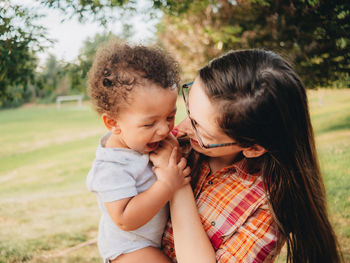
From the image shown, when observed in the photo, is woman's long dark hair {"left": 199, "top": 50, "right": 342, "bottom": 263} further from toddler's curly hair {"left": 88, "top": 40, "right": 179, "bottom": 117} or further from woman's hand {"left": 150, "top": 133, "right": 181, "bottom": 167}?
woman's hand {"left": 150, "top": 133, "right": 181, "bottom": 167}

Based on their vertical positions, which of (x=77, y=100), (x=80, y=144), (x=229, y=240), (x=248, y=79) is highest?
(x=248, y=79)

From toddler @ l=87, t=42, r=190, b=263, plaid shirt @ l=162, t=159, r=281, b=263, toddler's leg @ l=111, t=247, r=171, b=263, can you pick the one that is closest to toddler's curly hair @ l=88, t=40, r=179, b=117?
toddler @ l=87, t=42, r=190, b=263

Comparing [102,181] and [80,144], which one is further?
[80,144]

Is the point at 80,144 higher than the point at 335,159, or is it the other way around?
the point at 335,159

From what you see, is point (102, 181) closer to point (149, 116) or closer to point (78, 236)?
point (149, 116)

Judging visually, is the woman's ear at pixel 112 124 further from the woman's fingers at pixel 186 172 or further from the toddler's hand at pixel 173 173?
the woman's fingers at pixel 186 172

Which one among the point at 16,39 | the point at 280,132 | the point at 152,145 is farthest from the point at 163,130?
the point at 16,39

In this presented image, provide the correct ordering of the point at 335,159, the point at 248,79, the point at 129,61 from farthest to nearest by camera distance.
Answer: the point at 335,159 → the point at 129,61 → the point at 248,79

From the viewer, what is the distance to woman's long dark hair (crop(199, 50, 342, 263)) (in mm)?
1458

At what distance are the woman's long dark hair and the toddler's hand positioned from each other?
1.06 ft

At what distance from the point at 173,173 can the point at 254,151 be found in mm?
452

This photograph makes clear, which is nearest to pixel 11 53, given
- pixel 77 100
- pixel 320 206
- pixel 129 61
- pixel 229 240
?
pixel 129 61

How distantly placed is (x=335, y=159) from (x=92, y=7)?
154 inches

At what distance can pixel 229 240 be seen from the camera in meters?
1.57
